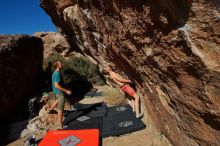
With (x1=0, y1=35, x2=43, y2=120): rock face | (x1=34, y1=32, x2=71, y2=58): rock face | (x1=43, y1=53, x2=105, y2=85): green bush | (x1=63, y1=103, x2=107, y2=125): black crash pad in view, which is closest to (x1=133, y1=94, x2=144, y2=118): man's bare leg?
(x1=63, y1=103, x2=107, y2=125): black crash pad

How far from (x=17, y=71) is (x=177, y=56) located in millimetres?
7057

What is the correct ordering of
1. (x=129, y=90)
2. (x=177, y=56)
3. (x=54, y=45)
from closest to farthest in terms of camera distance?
(x=177, y=56), (x=129, y=90), (x=54, y=45)

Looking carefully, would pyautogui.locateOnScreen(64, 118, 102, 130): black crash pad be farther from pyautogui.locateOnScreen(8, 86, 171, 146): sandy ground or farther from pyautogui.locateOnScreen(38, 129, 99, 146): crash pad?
pyautogui.locateOnScreen(8, 86, 171, 146): sandy ground

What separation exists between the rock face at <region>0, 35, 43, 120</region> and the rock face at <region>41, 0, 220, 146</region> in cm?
477

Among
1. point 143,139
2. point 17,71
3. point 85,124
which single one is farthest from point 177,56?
point 17,71

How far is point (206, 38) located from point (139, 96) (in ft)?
11.1

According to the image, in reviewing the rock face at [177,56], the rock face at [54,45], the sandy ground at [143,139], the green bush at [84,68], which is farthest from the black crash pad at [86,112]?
the rock face at [54,45]

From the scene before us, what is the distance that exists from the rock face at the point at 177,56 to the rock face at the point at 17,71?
15.6 feet

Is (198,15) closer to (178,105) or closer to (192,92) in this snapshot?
(192,92)

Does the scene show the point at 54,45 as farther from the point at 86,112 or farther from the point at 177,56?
the point at 177,56

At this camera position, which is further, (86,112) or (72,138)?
(86,112)

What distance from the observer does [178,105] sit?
3199mm

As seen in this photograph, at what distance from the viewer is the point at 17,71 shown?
8.27m

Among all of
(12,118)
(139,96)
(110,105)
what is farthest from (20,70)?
(139,96)
